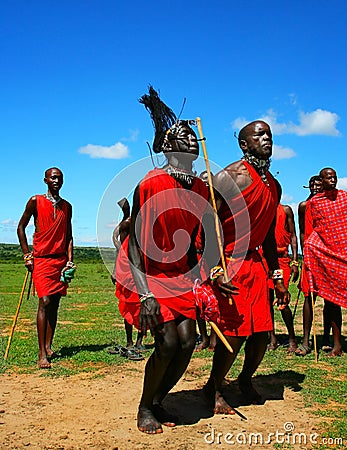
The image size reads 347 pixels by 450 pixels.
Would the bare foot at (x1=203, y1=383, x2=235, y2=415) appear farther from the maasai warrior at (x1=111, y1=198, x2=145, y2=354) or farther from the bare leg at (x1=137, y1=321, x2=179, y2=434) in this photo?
the maasai warrior at (x1=111, y1=198, x2=145, y2=354)

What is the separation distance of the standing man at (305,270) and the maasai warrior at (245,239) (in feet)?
8.06

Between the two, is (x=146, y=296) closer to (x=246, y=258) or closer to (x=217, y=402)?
(x=246, y=258)

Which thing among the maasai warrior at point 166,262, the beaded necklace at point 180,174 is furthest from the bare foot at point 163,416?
the beaded necklace at point 180,174

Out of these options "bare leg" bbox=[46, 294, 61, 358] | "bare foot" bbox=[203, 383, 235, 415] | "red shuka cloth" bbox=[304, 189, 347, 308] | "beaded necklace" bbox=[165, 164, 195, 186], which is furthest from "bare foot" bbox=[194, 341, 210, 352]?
"beaded necklace" bbox=[165, 164, 195, 186]

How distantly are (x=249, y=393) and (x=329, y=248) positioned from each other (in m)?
2.78

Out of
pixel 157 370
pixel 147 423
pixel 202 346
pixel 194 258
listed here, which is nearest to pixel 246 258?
pixel 194 258

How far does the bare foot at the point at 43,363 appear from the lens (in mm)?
6551

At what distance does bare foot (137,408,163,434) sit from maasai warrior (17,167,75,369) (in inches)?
109

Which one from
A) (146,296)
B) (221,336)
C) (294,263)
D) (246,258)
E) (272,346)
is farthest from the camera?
(294,263)

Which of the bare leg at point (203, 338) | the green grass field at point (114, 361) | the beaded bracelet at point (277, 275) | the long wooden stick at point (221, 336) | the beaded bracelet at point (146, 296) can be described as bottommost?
the green grass field at point (114, 361)

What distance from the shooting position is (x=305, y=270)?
752 cm

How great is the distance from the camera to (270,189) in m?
5.08

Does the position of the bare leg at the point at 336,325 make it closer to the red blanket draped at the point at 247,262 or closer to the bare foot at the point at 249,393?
the bare foot at the point at 249,393

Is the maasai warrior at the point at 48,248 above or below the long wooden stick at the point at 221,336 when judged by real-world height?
above
